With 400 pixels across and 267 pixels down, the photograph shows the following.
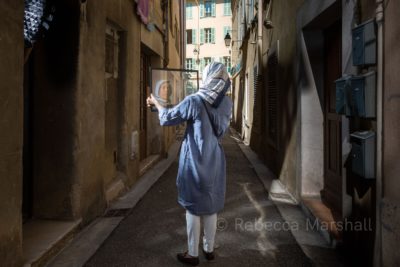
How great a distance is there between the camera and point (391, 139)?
107 inches

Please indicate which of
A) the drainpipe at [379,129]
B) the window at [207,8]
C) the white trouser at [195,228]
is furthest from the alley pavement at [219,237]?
the window at [207,8]

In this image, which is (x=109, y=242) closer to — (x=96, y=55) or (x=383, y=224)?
(x=96, y=55)

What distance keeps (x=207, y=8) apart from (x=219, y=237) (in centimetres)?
3433

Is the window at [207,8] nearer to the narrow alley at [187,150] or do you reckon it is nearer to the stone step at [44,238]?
the narrow alley at [187,150]

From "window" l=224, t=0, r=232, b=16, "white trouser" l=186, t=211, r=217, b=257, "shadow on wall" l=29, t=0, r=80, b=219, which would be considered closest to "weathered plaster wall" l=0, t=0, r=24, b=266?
"shadow on wall" l=29, t=0, r=80, b=219

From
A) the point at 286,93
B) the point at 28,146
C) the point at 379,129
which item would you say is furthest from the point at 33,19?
the point at 286,93

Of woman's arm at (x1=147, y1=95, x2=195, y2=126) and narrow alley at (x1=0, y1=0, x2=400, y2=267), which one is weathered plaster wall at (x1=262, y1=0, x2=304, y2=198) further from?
woman's arm at (x1=147, y1=95, x2=195, y2=126)

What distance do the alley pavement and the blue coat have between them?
0.59 metres

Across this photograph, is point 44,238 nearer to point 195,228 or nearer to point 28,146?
point 28,146

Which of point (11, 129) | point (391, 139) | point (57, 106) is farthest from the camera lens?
point (57, 106)

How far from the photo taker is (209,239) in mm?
3574

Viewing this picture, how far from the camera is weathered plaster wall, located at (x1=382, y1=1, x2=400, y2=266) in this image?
8.64 ft

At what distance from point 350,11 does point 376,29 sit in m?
0.64

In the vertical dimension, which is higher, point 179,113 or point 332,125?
point 179,113
